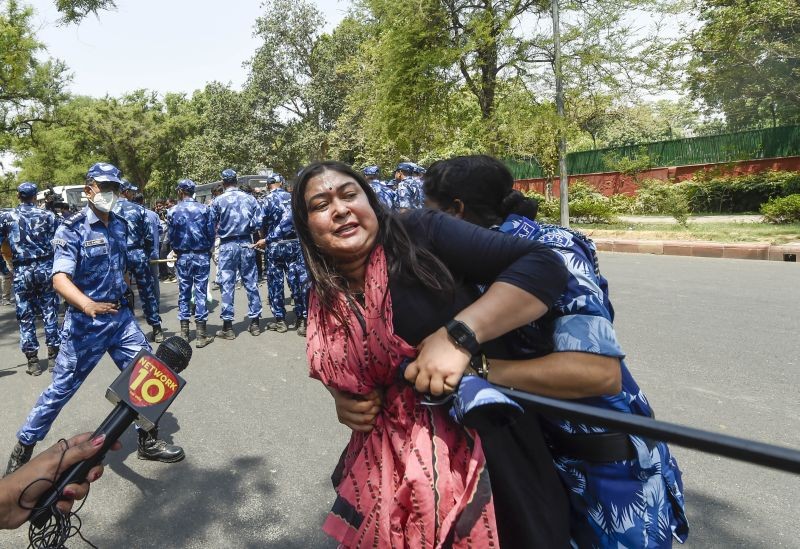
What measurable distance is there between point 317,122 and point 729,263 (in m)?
22.8

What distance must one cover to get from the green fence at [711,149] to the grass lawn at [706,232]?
375 cm

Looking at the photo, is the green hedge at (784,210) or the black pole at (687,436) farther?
the green hedge at (784,210)

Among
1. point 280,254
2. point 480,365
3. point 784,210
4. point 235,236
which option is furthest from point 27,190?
point 784,210

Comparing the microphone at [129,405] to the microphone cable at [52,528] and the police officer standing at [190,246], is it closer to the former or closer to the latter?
the microphone cable at [52,528]

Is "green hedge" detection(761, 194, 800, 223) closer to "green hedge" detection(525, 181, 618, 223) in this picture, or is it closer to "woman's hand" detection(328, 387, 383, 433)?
"green hedge" detection(525, 181, 618, 223)

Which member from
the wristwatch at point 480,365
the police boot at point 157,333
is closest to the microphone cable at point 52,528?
the wristwatch at point 480,365

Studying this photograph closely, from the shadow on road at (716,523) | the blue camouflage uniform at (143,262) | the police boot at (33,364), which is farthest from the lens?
the blue camouflage uniform at (143,262)

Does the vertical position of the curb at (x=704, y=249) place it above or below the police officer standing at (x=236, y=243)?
below

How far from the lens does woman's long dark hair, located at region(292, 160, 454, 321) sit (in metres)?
1.27

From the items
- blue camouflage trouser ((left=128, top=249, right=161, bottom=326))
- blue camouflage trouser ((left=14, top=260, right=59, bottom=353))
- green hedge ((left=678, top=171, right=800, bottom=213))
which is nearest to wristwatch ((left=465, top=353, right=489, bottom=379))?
blue camouflage trouser ((left=14, top=260, right=59, bottom=353))

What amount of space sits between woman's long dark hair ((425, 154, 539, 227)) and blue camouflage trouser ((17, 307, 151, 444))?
91.3 inches

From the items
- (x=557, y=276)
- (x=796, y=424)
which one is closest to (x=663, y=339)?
(x=796, y=424)

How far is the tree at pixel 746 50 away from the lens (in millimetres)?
13656

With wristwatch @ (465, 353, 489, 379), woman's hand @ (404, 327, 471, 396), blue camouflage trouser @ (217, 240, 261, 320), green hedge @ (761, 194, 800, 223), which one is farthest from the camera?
green hedge @ (761, 194, 800, 223)
